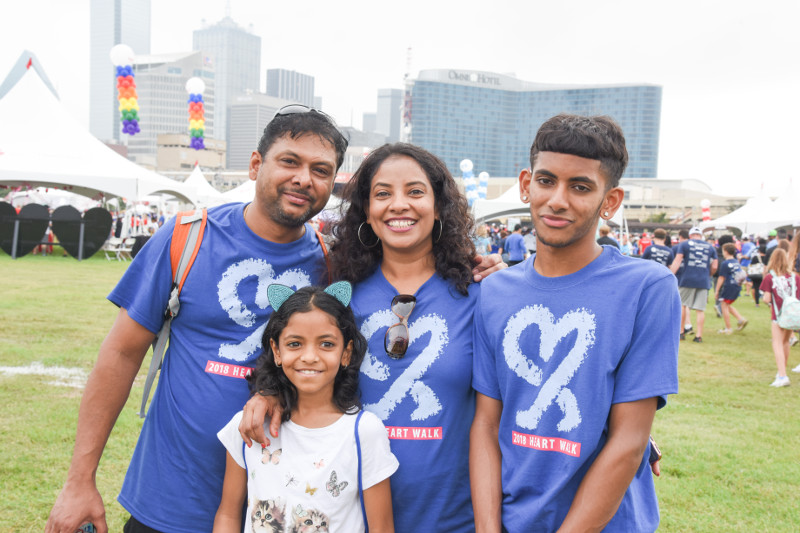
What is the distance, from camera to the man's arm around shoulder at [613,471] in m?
1.60

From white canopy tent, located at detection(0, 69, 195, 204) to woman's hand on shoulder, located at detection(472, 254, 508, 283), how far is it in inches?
687

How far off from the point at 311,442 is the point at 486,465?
0.53 metres

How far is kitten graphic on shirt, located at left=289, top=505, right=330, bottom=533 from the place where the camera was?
1815mm

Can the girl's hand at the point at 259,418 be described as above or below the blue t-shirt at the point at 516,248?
above

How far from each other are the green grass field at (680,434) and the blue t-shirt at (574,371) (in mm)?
2620

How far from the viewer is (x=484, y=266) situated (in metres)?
2.22

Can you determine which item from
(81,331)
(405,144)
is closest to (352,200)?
(405,144)

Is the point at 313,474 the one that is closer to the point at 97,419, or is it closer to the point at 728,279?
the point at 97,419

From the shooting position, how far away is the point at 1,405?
5402mm

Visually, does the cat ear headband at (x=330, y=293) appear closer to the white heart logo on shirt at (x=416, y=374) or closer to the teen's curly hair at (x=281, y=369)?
the teen's curly hair at (x=281, y=369)

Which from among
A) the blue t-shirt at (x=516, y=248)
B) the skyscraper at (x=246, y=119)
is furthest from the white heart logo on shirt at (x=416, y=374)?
the skyscraper at (x=246, y=119)

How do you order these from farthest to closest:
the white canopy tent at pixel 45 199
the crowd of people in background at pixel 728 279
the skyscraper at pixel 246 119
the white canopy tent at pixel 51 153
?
the skyscraper at pixel 246 119
the white canopy tent at pixel 45 199
the white canopy tent at pixel 51 153
the crowd of people in background at pixel 728 279

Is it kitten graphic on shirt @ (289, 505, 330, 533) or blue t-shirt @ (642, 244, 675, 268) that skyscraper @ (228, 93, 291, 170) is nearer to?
blue t-shirt @ (642, 244, 675, 268)

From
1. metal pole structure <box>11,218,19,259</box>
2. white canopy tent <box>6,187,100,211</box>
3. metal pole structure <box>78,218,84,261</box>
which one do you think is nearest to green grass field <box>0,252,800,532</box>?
metal pole structure <box>11,218,19,259</box>
